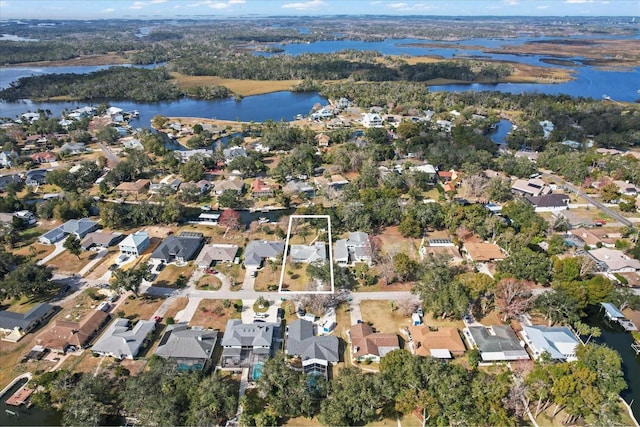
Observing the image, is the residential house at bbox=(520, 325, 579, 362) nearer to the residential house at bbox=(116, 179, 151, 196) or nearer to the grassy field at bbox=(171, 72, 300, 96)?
the residential house at bbox=(116, 179, 151, 196)

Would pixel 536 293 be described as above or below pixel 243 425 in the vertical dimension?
below

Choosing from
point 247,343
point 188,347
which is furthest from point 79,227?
point 247,343

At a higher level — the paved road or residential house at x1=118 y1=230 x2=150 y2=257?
residential house at x1=118 y1=230 x2=150 y2=257

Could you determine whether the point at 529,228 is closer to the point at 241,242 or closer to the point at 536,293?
the point at 536,293

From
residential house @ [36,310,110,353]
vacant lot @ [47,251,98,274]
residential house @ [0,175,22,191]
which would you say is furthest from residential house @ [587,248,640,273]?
residential house @ [0,175,22,191]

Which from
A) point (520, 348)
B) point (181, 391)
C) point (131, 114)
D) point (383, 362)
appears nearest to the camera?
point (181, 391)

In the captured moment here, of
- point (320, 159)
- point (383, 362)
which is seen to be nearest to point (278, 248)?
point (383, 362)
